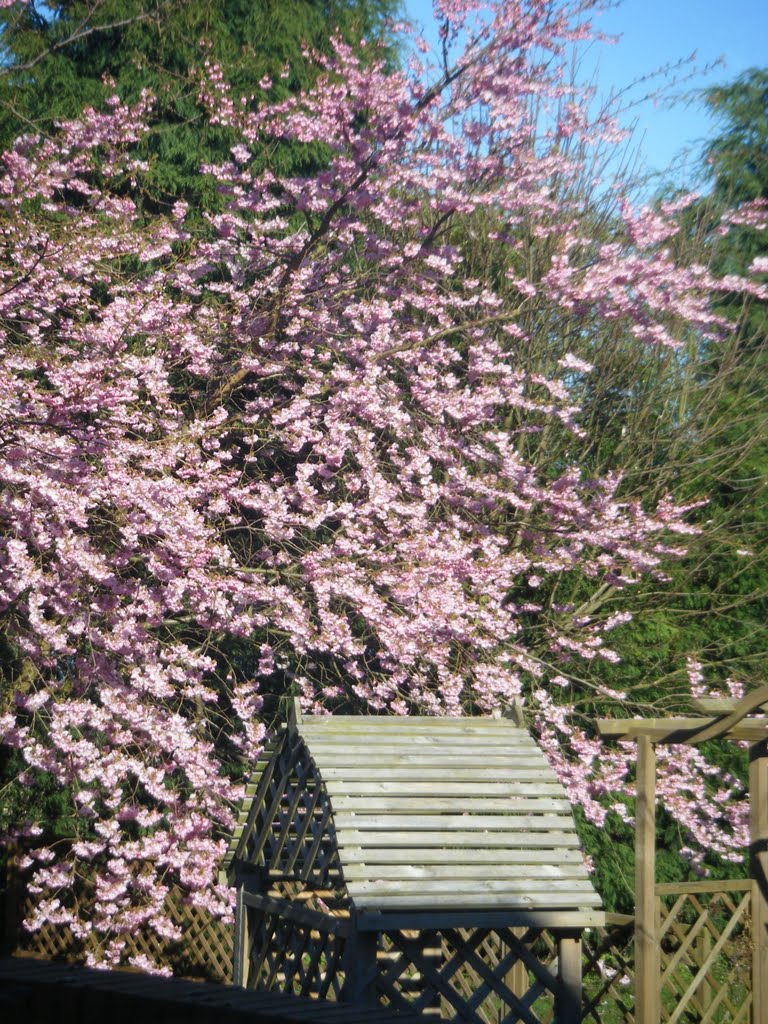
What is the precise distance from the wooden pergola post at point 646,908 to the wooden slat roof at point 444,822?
15.6 inches

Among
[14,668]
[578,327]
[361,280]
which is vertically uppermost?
[578,327]

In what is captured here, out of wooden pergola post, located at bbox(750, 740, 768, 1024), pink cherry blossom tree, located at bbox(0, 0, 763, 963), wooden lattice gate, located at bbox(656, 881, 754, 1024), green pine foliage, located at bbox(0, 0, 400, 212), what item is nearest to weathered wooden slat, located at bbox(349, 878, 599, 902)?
wooden pergola post, located at bbox(750, 740, 768, 1024)

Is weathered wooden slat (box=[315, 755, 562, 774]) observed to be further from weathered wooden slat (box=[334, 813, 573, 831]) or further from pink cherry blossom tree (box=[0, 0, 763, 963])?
pink cherry blossom tree (box=[0, 0, 763, 963])

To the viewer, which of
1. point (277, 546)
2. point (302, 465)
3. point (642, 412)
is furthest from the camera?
point (642, 412)

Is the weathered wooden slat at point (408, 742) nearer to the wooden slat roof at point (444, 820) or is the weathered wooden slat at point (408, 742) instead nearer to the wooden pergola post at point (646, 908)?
the wooden slat roof at point (444, 820)

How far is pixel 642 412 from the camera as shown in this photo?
12.3 metres

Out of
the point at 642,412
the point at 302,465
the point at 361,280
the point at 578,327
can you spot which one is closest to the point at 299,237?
the point at 361,280

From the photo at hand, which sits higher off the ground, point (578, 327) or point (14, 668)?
point (578, 327)

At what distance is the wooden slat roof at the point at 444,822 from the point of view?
5.61 m

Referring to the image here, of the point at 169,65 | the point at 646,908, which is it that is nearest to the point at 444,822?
the point at 646,908

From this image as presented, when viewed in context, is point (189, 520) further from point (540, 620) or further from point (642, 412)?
point (642, 412)

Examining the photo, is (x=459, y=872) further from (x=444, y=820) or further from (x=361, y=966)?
(x=361, y=966)

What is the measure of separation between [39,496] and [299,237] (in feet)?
13.3

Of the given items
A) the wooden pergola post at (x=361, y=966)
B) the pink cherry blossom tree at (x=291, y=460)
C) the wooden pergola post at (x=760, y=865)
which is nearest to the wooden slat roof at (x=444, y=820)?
the wooden pergola post at (x=361, y=966)
